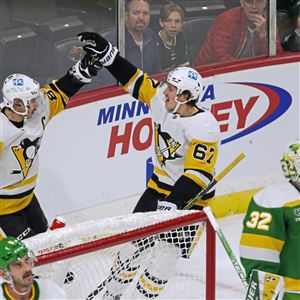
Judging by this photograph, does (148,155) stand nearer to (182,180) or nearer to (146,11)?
(146,11)

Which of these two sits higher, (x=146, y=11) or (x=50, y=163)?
(x=146, y=11)

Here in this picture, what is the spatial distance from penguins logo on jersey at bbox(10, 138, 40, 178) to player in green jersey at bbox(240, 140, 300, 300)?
152cm

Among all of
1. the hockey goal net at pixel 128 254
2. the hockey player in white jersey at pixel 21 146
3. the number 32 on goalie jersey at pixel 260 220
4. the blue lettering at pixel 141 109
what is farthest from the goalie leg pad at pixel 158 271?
the blue lettering at pixel 141 109

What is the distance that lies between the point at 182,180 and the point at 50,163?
1.35 meters

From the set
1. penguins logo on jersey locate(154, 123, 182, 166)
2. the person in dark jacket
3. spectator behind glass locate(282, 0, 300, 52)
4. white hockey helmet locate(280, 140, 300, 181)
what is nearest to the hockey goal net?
white hockey helmet locate(280, 140, 300, 181)

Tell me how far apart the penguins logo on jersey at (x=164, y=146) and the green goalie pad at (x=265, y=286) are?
4.64 ft

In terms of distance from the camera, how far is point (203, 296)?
14.6 ft

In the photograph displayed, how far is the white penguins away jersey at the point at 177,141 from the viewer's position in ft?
17.1

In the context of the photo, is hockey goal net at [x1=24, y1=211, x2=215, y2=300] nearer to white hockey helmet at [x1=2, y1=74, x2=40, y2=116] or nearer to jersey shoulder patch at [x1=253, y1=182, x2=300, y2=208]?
jersey shoulder patch at [x1=253, y1=182, x2=300, y2=208]

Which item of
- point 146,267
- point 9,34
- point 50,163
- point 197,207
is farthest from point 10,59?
point 146,267

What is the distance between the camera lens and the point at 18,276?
143 inches

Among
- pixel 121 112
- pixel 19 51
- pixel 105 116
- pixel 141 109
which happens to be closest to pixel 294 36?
pixel 141 109

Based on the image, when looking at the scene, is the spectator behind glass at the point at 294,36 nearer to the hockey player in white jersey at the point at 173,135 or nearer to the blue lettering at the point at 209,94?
the blue lettering at the point at 209,94

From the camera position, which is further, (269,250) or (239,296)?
(239,296)
